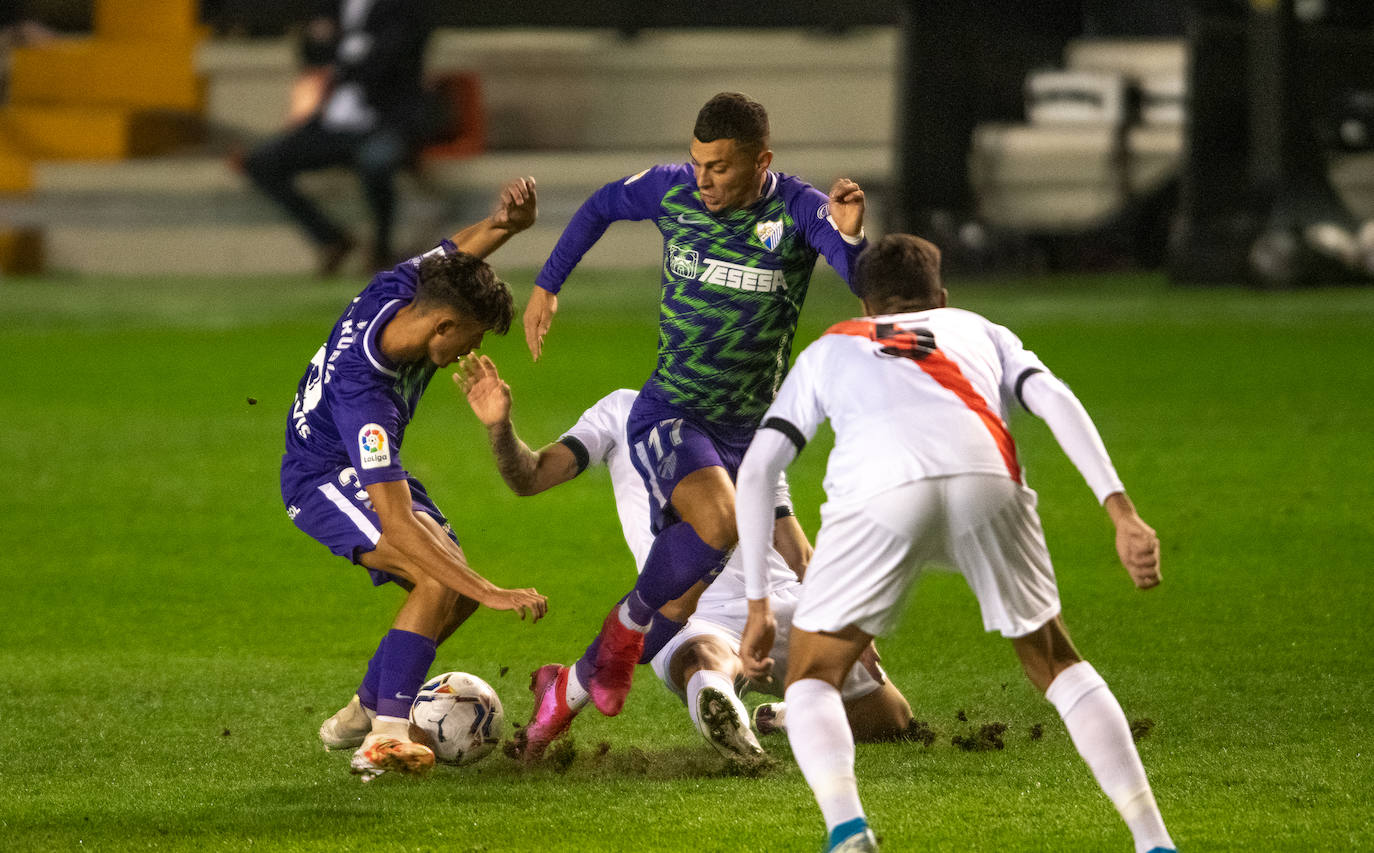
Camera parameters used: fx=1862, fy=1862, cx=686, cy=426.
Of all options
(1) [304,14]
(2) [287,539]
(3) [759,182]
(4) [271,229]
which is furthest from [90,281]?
(3) [759,182]

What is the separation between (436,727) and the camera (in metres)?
5.04

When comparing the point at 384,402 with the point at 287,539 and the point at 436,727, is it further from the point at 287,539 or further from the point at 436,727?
the point at 287,539

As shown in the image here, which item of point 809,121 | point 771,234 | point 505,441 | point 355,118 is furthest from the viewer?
point 809,121

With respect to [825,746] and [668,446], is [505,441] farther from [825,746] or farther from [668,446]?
[825,746]

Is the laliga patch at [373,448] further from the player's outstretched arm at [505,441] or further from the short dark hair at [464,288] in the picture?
the short dark hair at [464,288]

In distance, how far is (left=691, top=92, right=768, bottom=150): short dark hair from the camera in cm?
531

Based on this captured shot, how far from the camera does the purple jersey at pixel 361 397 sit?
4.91 meters

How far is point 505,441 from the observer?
17.4ft

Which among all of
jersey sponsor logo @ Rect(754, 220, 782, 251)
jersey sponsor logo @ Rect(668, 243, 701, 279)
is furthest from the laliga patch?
jersey sponsor logo @ Rect(754, 220, 782, 251)

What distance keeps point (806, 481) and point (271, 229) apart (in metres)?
13.0

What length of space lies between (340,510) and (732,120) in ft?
5.13

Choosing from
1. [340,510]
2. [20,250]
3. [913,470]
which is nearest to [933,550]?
[913,470]

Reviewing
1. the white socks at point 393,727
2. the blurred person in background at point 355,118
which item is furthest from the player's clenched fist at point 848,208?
the blurred person in background at point 355,118

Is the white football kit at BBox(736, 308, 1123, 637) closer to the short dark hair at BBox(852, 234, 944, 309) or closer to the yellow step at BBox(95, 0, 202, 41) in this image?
the short dark hair at BBox(852, 234, 944, 309)
